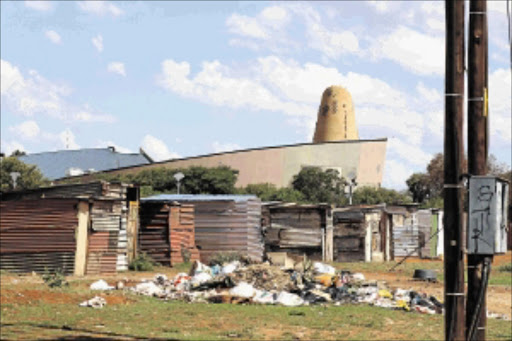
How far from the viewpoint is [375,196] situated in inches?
3620

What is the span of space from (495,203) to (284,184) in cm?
8477

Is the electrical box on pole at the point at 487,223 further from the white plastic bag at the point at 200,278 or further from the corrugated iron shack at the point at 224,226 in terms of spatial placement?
the corrugated iron shack at the point at 224,226

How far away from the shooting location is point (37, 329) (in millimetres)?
15742

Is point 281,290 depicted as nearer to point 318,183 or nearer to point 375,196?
point 318,183

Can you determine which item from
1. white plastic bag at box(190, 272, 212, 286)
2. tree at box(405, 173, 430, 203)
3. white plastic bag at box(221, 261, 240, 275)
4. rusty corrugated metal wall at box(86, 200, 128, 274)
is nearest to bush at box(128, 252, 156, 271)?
rusty corrugated metal wall at box(86, 200, 128, 274)

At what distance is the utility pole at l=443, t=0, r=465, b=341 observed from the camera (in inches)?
435

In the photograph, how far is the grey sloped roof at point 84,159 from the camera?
4006 inches

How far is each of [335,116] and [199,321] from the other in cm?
11362

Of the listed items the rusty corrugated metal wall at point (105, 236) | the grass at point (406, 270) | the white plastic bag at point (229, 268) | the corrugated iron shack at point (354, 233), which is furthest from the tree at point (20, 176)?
the white plastic bag at point (229, 268)

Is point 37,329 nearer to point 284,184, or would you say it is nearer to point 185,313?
point 185,313

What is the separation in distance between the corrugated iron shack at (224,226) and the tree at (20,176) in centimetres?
3915

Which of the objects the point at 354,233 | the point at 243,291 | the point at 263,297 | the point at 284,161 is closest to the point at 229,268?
the point at 243,291

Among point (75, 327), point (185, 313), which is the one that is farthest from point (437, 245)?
point (75, 327)

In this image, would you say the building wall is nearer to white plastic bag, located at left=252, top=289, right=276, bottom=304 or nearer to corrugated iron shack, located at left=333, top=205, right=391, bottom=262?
corrugated iron shack, located at left=333, top=205, right=391, bottom=262
